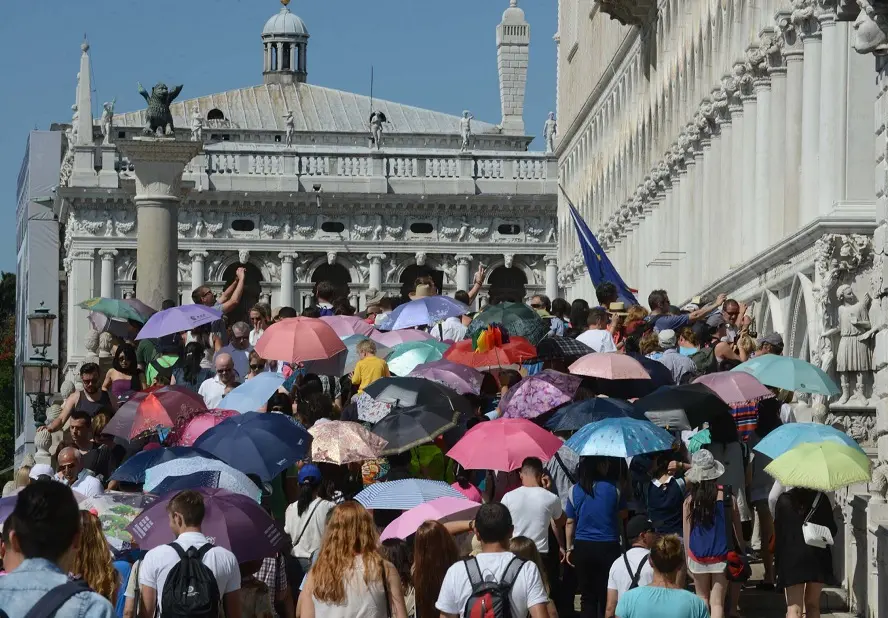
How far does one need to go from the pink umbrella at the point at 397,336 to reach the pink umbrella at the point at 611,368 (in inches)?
177

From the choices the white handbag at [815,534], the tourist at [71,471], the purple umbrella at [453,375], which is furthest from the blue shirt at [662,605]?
the purple umbrella at [453,375]

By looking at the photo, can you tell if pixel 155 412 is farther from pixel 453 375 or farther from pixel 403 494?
pixel 403 494

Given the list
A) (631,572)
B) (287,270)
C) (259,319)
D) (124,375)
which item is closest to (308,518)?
(631,572)

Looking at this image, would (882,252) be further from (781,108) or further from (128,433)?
(781,108)

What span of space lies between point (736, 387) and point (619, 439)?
2.20 m

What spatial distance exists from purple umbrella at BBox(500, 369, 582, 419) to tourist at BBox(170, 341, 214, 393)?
6.20 metres

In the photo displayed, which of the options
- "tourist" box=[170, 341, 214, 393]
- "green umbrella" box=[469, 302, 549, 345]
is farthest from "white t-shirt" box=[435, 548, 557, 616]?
"tourist" box=[170, 341, 214, 393]

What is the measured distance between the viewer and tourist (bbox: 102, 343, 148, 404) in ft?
73.7

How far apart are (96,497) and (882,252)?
584 cm

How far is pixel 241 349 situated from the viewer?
73.6ft

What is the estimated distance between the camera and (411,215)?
7844 cm

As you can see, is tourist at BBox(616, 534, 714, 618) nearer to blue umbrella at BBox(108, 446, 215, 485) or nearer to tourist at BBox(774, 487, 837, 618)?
tourist at BBox(774, 487, 837, 618)

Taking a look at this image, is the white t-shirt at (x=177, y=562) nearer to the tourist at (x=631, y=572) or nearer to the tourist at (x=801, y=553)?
the tourist at (x=631, y=572)

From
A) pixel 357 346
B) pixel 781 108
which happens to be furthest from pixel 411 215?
pixel 357 346
